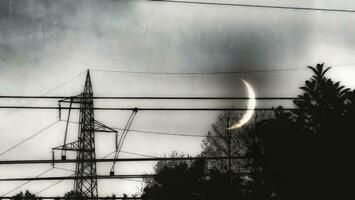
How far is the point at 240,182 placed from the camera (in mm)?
8172

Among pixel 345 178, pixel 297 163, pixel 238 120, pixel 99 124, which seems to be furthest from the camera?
pixel 238 120

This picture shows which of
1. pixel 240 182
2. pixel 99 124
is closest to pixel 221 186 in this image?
pixel 240 182

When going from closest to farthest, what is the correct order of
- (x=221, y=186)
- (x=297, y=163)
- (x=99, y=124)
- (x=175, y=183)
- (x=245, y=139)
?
(x=297, y=163) < (x=221, y=186) < (x=175, y=183) < (x=99, y=124) < (x=245, y=139)

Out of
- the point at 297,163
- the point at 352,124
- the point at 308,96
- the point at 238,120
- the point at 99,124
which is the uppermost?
the point at 238,120

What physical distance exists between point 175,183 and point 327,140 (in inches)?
297

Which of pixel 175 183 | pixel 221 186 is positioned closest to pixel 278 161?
pixel 221 186

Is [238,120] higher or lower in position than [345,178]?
higher

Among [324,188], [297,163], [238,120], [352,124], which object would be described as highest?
[238,120]

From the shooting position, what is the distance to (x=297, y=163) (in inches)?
247

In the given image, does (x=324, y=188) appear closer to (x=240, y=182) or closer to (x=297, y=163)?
(x=297, y=163)

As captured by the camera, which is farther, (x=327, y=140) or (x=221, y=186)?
(x=221, y=186)

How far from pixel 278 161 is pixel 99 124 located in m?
16.1

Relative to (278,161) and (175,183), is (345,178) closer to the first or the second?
(278,161)

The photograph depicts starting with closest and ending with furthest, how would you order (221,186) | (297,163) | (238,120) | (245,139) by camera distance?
1. (297,163)
2. (221,186)
3. (245,139)
4. (238,120)
